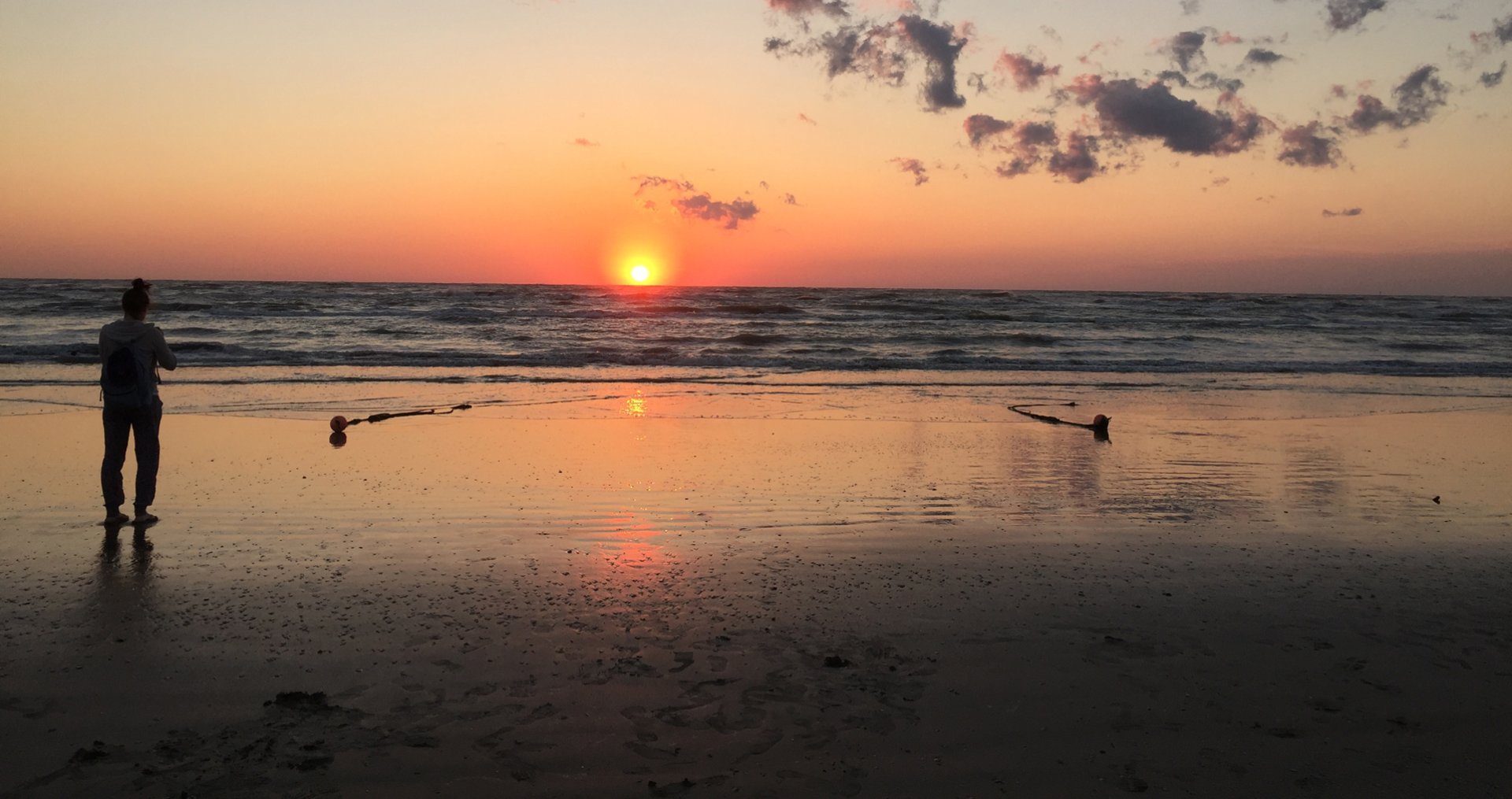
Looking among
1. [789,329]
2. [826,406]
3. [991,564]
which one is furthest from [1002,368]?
[991,564]

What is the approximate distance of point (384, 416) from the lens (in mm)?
13305

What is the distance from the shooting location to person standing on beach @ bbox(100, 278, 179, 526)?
7.38m

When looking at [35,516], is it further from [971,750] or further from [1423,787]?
[1423,787]

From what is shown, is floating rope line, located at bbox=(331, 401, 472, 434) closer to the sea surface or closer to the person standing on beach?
the person standing on beach

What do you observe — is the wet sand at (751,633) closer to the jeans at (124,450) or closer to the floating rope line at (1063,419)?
the jeans at (124,450)

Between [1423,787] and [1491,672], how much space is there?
1458 mm

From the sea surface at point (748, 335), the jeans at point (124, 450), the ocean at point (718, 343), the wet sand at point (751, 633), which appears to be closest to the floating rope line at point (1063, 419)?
the wet sand at point (751, 633)

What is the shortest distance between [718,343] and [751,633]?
1159 inches

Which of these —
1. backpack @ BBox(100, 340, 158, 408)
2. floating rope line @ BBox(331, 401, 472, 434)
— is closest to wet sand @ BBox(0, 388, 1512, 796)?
backpack @ BBox(100, 340, 158, 408)

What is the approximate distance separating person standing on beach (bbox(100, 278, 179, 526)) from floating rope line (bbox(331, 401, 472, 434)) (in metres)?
4.31

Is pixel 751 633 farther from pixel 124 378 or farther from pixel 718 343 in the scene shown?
pixel 718 343

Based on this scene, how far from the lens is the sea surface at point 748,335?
87.5 feet

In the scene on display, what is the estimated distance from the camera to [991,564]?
20.7 ft

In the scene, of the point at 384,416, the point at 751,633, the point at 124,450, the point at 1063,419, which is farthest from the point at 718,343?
the point at 751,633
